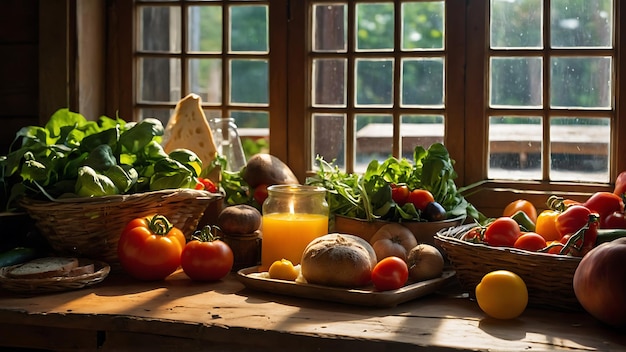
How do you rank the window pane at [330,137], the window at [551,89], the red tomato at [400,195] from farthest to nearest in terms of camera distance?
the window pane at [330,137]
the window at [551,89]
the red tomato at [400,195]

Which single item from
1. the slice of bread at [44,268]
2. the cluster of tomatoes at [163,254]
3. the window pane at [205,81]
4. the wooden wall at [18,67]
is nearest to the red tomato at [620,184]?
the cluster of tomatoes at [163,254]

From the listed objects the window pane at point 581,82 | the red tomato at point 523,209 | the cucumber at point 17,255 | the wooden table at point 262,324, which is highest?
the window pane at point 581,82

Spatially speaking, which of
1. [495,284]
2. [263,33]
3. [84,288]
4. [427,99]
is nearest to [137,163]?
[84,288]

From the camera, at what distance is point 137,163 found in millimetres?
2189

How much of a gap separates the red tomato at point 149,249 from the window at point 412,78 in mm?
572

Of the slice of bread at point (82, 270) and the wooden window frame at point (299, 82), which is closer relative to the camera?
the slice of bread at point (82, 270)

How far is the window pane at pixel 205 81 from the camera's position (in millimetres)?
2607

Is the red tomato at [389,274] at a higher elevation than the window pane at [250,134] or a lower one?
lower

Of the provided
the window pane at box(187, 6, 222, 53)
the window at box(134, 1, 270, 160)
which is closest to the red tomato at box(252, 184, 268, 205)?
the window at box(134, 1, 270, 160)

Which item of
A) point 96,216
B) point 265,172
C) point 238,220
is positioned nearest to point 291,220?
point 238,220

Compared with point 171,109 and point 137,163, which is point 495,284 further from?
point 171,109

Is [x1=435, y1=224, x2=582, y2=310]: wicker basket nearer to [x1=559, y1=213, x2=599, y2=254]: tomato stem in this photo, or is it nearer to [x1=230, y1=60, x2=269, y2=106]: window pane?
[x1=559, y1=213, x2=599, y2=254]: tomato stem

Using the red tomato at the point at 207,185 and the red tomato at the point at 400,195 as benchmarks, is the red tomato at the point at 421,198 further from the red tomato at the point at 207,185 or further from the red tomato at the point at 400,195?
the red tomato at the point at 207,185

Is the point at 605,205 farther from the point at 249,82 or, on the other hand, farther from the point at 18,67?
the point at 18,67
